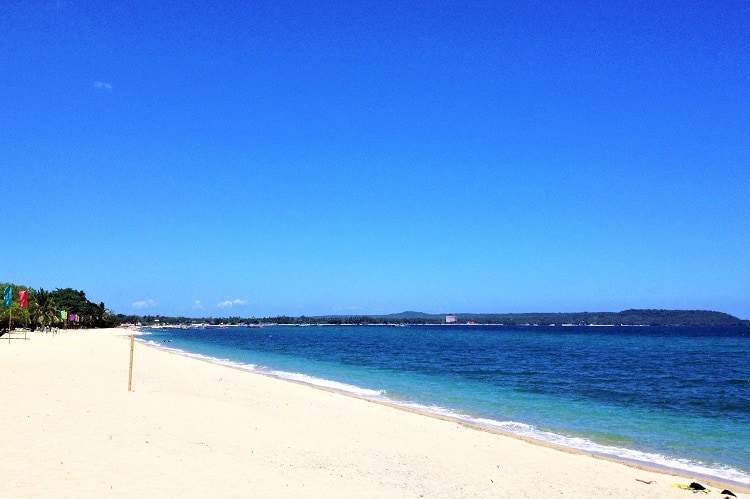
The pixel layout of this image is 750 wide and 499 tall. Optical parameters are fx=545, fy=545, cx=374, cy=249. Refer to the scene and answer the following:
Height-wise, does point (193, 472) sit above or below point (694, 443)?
above

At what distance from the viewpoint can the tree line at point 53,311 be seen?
79012mm

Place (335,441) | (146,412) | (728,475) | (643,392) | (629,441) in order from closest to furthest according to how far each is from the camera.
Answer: (728,475) → (335,441) → (146,412) → (629,441) → (643,392)

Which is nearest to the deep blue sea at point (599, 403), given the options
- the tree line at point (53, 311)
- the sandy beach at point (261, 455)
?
the sandy beach at point (261, 455)

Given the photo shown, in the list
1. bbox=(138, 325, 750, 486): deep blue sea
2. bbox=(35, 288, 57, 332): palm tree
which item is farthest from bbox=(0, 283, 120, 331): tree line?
bbox=(138, 325, 750, 486): deep blue sea

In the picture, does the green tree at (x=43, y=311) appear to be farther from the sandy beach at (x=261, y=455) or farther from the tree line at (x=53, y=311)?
the sandy beach at (x=261, y=455)

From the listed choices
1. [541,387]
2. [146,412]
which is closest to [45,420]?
[146,412]

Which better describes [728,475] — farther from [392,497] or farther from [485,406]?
[485,406]

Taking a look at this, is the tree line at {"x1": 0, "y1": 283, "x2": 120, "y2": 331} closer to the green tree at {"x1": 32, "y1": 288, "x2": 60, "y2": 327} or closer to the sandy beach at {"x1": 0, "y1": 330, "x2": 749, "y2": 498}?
the green tree at {"x1": 32, "y1": 288, "x2": 60, "y2": 327}

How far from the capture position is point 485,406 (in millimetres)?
21922

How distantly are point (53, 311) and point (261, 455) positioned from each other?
10524cm

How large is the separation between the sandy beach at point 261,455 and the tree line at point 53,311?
138 ft

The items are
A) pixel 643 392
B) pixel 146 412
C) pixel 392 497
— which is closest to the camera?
pixel 392 497

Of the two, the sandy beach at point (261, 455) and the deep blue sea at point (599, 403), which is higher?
the sandy beach at point (261, 455)

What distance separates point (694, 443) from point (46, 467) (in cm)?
1645
